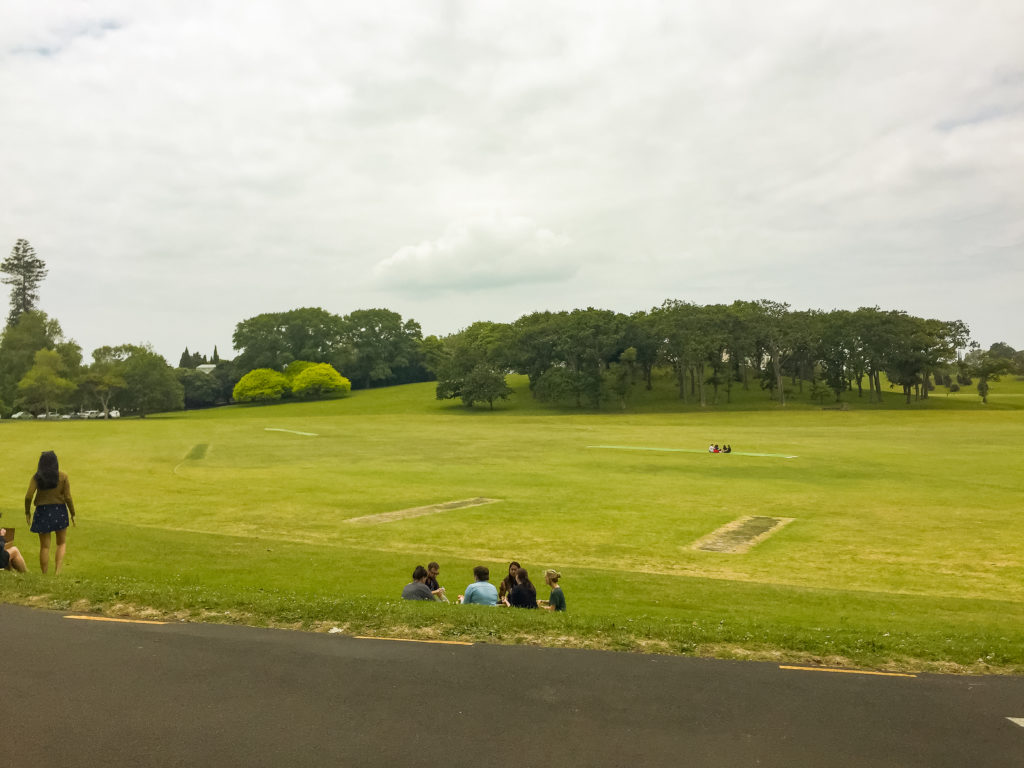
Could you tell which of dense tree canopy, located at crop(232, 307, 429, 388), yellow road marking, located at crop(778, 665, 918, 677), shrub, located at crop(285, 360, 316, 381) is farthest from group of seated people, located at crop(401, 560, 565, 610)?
dense tree canopy, located at crop(232, 307, 429, 388)

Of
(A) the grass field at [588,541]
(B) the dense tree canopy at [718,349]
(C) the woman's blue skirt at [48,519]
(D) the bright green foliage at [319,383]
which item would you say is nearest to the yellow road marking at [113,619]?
(A) the grass field at [588,541]

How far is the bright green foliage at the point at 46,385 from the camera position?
394 feet

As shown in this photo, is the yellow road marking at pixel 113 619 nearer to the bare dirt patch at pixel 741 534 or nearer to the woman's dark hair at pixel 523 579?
the woman's dark hair at pixel 523 579

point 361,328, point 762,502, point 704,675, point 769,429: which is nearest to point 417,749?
point 704,675

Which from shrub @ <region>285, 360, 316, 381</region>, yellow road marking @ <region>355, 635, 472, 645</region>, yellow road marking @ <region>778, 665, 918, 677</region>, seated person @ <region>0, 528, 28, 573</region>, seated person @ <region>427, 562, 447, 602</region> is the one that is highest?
shrub @ <region>285, 360, 316, 381</region>

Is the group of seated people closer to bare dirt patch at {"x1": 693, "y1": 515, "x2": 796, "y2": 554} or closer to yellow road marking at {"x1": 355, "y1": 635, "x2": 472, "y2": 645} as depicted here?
yellow road marking at {"x1": 355, "y1": 635, "x2": 472, "y2": 645}

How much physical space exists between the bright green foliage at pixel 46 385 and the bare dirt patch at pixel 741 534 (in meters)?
127

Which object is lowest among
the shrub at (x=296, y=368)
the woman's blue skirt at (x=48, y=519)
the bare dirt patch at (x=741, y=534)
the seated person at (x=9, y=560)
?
the bare dirt patch at (x=741, y=534)

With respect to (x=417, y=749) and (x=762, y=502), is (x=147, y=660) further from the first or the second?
(x=762, y=502)

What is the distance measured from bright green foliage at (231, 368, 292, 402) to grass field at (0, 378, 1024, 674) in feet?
293

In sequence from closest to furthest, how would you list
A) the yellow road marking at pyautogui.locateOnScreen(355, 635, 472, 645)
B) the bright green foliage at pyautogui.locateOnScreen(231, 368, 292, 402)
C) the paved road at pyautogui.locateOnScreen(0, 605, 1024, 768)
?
the paved road at pyautogui.locateOnScreen(0, 605, 1024, 768), the yellow road marking at pyautogui.locateOnScreen(355, 635, 472, 645), the bright green foliage at pyautogui.locateOnScreen(231, 368, 292, 402)

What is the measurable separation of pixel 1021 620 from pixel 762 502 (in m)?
18.6

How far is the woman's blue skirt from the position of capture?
1530 centimetres

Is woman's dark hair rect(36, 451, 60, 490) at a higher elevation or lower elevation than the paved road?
higher
